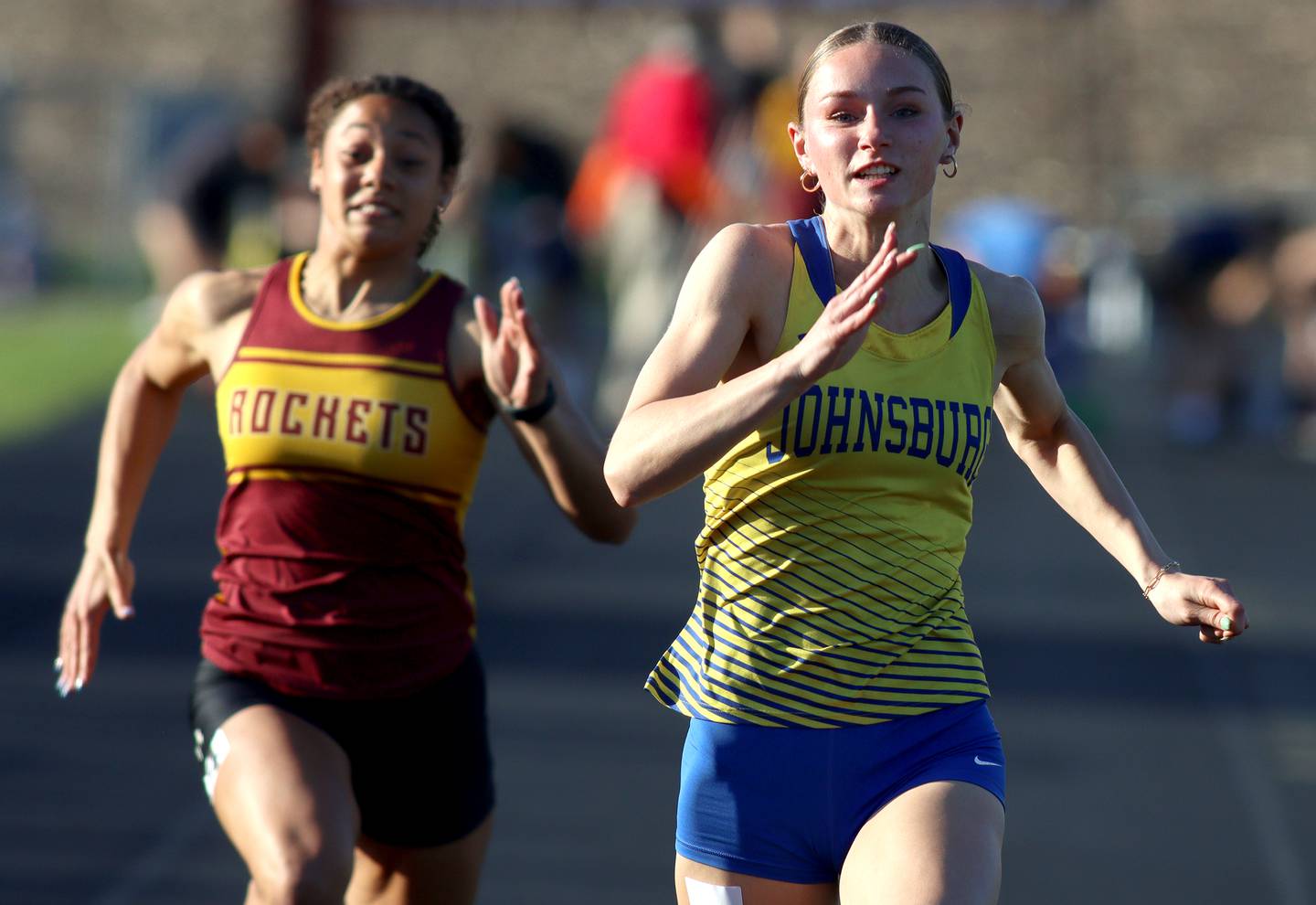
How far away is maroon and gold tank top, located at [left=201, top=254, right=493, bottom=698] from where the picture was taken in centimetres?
387

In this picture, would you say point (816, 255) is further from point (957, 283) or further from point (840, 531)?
point (840, 531)

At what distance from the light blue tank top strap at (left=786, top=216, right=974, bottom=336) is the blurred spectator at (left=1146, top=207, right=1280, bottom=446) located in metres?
11.6

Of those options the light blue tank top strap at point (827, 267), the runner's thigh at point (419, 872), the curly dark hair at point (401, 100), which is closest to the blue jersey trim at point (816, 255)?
the light blue tank top strap at point (827, 267)

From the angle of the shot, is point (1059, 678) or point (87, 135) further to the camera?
point (87, 135)

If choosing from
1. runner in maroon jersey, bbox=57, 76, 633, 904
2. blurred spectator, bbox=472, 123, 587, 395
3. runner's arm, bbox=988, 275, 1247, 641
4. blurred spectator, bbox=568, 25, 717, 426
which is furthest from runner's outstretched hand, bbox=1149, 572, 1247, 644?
blurred spectator, bbox=472, 123, 587, 395

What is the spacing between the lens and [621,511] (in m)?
3.87

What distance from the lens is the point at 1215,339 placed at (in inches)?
575

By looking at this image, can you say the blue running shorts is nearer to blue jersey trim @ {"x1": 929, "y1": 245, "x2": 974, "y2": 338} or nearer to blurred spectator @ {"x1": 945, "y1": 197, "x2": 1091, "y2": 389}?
blue jersey trim @ {"x1": 929, "y1": 245, "x2": 974, "y2": 338}

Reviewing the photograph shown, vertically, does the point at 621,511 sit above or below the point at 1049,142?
below

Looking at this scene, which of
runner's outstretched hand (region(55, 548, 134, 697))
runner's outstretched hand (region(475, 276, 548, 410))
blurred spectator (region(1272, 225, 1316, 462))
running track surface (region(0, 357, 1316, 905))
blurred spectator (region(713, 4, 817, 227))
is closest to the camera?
runner's outstretched hand (region(475, 276, 548, 410))

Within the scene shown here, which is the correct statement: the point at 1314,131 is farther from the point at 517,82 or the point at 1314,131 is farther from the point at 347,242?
the point at 347,242

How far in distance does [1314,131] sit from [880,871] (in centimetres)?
2508

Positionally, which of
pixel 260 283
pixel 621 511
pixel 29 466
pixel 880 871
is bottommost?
pixel 880 871

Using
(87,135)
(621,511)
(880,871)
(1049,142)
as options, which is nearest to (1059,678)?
(621,511)
